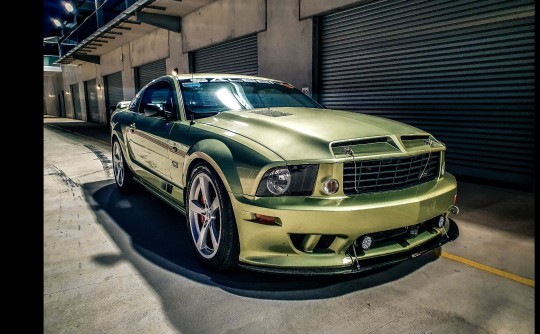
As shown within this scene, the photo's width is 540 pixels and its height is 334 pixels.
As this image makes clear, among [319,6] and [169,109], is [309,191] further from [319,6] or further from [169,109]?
[319,6]

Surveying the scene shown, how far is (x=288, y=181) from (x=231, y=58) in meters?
9.35

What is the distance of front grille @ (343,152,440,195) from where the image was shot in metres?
2.25

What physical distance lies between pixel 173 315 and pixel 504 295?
6.72 ft

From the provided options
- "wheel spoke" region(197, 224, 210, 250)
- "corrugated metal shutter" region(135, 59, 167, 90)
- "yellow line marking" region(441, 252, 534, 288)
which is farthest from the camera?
"corrugated metal shutter" region(135, 59, 167, 90)

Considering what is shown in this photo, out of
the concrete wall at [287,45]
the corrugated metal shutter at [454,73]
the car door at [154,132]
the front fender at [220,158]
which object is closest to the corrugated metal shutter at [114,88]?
the concrete wall at [287,45]

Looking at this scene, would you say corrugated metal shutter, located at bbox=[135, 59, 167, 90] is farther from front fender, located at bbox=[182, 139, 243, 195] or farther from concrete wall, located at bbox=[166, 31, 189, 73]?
front fender, located at bbox=[182, 139, 243, 195]

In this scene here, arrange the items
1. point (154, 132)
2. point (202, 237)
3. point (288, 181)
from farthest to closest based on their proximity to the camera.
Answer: point (154, 132), point (202, 237), point (288, 181)

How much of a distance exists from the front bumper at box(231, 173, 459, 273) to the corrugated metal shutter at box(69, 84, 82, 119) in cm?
3203

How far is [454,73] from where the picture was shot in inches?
227

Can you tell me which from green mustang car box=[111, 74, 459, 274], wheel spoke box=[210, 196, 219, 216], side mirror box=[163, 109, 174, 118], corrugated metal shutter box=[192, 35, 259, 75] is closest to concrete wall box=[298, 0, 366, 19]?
corrugated metal shutter box=[192, 35, 259, 75]

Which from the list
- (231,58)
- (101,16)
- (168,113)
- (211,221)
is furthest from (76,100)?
(211,221)

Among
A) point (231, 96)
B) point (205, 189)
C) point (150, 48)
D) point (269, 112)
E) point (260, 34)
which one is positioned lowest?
point (205, 189)

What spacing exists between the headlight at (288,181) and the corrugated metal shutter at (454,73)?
4363 mm
